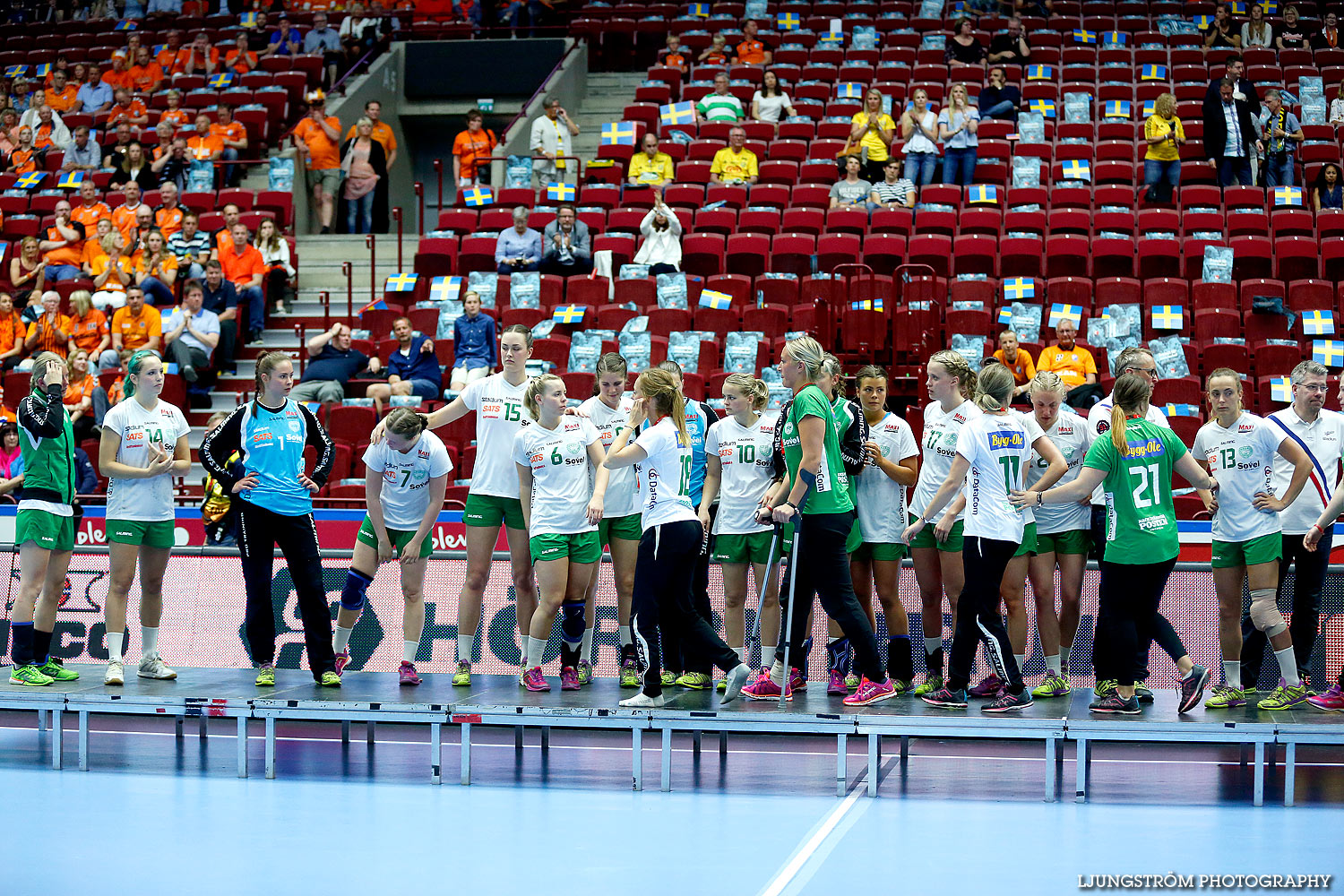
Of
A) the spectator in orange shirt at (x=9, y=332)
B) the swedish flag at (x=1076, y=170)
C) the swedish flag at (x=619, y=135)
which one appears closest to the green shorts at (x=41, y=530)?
the spectator in orange shirt at (x=9, y=332)

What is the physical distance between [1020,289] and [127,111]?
12443 millimetres

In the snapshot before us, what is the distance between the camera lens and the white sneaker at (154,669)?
7.84 metres

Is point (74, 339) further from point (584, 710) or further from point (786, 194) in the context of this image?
Result: point (584, 710)

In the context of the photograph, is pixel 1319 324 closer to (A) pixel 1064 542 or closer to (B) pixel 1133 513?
(A) pixel 1064 542

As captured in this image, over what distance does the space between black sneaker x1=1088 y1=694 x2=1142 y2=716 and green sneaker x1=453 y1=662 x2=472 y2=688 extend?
3.30 metres

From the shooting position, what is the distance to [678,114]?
1681cm

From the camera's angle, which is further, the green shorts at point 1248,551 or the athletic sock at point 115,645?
the athletic sock at point 115,645

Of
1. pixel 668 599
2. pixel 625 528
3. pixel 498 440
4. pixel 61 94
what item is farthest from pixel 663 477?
pixel 61 94

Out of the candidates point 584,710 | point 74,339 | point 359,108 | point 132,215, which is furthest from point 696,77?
point 584,710

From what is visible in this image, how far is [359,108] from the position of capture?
19500 mm

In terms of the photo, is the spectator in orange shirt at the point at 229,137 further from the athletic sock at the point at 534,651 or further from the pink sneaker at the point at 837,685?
the pink sneaker at the point at 837,685

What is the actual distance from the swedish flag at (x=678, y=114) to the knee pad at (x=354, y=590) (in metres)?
10.5

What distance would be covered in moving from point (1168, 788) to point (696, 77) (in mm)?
13251

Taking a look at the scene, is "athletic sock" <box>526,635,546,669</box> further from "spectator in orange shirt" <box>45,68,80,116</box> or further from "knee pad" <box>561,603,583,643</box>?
"spectator in orange shirt" <box>45,68,80,116</box>
